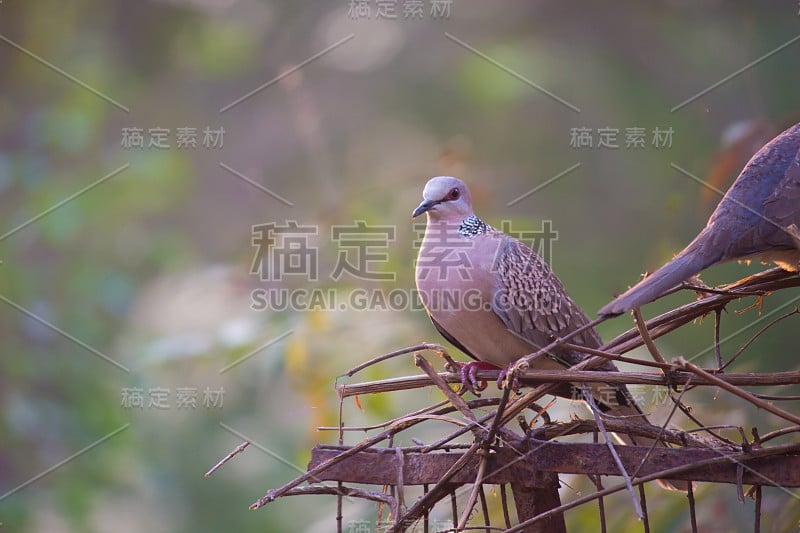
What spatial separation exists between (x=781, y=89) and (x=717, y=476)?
246 centimetres

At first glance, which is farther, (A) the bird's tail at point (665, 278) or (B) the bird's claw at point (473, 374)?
(B) the bird's claw at point (473, 374)

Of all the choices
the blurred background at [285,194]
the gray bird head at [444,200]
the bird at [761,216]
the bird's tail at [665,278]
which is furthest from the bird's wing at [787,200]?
the gray bird head at [444,200]

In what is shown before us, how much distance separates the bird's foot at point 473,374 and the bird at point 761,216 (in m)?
0.57

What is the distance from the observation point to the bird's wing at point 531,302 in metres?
2.33

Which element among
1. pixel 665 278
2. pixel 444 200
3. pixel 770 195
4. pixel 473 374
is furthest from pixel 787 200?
pixel 444 200

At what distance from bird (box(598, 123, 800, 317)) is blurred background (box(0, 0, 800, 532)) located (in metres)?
0.52

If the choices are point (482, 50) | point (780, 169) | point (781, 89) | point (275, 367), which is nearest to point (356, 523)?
point (275, 367)

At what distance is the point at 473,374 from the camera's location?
2.16 metres

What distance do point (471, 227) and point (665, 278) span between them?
39.3 inches

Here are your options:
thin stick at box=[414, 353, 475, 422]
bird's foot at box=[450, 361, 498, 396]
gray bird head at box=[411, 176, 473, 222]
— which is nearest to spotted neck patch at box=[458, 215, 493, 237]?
gray bird head at box=[411, 176, 473, 222]

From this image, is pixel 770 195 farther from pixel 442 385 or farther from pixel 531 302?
pixel 442 385

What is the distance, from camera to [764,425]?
2662 mm

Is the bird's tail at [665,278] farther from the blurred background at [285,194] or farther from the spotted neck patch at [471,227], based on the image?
the spotted neck patch at [471,227]

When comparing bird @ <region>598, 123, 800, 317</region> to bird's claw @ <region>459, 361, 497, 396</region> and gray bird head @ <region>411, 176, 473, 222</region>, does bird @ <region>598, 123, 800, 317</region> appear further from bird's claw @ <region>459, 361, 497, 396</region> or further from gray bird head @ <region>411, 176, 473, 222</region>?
gray bird head @ <region>411, 176, 473, 222</region>
